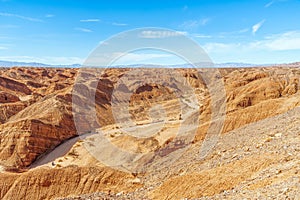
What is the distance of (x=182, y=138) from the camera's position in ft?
89.4

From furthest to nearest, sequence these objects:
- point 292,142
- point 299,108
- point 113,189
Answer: point 299,108 → point 113,189 → point 292,142

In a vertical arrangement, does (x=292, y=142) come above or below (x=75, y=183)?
above

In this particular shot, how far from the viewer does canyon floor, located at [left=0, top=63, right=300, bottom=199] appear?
Answer: 44.7ft

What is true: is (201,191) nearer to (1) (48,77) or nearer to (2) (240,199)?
(2) (240,199)

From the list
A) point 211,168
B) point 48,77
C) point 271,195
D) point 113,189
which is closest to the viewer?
point 271,195

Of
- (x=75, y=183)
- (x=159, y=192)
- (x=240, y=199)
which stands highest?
(x=240, y=199)

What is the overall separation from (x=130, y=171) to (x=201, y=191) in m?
10.3

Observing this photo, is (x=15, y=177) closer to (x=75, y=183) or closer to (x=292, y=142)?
(x=75, y=183)

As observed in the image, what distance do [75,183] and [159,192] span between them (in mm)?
8493

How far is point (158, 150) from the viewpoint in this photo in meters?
26.4

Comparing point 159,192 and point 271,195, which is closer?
point 271,195

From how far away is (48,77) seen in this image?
12162cm

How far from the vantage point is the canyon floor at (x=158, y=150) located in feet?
44.7

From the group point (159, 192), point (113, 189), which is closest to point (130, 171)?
point (113, 189)
